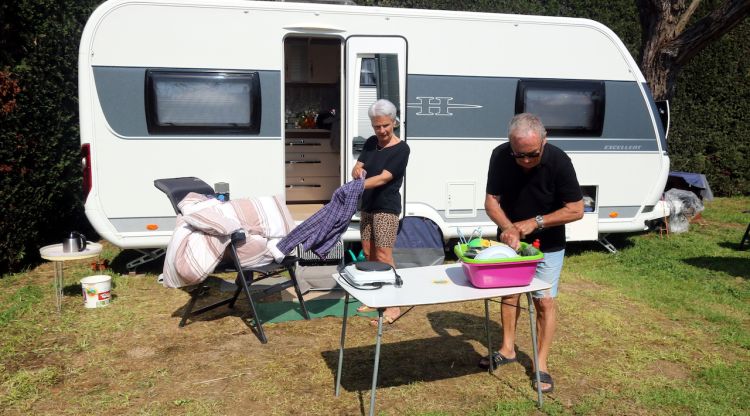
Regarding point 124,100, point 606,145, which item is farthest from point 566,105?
point 124,100

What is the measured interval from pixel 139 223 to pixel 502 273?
3.66 meters

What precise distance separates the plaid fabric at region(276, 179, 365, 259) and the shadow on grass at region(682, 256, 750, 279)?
4.09 meters

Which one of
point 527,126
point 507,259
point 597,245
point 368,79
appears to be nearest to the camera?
point 507,259

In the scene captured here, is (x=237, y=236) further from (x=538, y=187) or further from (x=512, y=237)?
(x=538, y=187)

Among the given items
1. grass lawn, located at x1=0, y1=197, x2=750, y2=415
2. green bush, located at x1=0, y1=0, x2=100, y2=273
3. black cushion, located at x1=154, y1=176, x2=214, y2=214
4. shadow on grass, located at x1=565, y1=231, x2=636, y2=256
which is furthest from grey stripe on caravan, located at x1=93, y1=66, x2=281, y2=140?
shadow on grass, located at x1=565, y1=231, x2=636, y2=256

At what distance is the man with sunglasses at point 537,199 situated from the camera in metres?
3.22

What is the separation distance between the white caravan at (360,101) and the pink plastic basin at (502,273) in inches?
114

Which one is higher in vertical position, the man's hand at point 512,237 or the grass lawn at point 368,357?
the man's hand at point 512,237

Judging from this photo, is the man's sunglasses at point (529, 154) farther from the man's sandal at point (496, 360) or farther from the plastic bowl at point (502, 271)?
the man's sandal at point (496, 360)

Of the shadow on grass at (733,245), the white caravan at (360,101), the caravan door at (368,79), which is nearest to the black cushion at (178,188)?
the white caravan at (360,101)

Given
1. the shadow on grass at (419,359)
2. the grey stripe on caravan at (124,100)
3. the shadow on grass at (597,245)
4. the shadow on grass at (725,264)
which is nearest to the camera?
the shadow on grass at (419,359)

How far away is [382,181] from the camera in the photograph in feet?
14.2

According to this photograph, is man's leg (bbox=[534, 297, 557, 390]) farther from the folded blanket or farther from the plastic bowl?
the folded blanket

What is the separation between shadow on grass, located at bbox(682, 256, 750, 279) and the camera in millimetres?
6121
